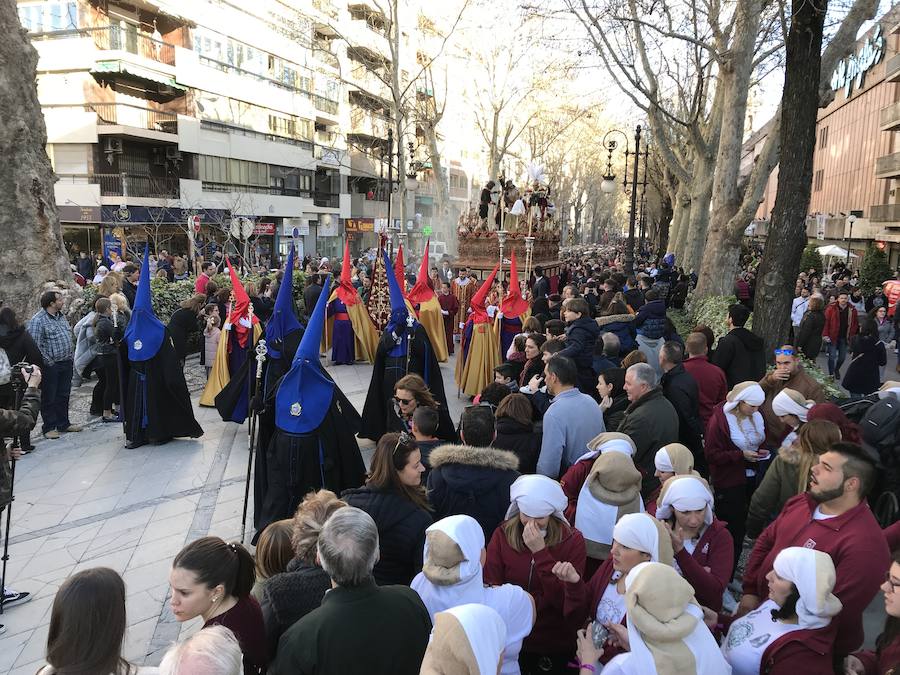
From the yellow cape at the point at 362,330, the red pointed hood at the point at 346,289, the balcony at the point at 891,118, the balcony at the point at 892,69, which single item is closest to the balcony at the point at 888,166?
the balcony at the point at 891,118

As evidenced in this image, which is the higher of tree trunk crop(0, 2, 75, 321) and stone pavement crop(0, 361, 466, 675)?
tree trunk crop(0, 2, 75, 321)

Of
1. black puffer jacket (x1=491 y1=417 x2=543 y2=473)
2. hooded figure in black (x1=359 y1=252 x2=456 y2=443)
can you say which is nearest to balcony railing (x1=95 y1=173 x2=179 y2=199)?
hooded figure in black (x1=359 y1=252 x2=456 y2=443)

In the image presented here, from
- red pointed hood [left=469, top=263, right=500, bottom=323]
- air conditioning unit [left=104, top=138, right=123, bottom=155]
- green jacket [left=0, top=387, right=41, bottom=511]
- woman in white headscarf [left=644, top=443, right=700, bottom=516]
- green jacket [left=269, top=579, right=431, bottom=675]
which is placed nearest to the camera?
green jacket [left=269, top=579, right=431, bottom=675]

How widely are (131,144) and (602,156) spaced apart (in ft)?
133

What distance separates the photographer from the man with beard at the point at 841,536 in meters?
3.05

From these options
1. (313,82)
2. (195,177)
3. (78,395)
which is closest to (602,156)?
(313,82)

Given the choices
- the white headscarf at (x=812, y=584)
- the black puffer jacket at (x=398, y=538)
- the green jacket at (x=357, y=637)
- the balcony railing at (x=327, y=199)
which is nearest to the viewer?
the green jacket at (x=357, y=637)

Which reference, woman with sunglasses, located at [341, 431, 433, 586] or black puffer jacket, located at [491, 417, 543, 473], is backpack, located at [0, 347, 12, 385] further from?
black puffer jacket, located at [491, 417, 543, 473]

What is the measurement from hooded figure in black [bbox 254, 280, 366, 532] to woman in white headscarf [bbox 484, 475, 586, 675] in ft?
7.62

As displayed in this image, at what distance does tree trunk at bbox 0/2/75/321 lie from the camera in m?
11.8

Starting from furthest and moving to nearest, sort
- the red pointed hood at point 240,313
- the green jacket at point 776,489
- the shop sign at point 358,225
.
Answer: the shop sign at point 358,225
the red pointed hood at point 240,313
the green jacket at point 776,489

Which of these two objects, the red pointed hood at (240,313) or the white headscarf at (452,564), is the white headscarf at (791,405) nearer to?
the white headscarf at (452,564)

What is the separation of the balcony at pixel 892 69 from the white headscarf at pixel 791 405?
36.5 m

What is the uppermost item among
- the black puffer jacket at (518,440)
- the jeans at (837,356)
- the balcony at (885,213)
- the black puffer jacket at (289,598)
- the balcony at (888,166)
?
the balcony at (888,166)
